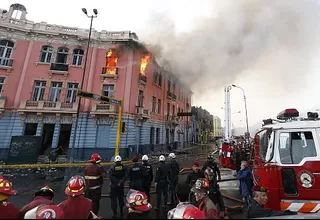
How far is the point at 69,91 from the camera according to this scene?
1789 cm

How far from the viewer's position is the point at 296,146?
381 centimetres

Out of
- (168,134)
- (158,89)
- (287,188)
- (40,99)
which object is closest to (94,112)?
(40,99)

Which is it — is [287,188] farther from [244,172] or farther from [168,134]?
[168,134]

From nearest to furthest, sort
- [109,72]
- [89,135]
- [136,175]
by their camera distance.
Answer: [136,175] < [89,135] < [109,72]

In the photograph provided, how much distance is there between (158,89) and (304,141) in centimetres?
2063

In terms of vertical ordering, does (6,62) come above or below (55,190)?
above

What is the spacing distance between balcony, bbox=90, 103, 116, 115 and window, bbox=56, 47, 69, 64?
6567mm

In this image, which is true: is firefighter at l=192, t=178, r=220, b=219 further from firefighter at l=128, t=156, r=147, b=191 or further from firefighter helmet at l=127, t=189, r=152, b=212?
firefighter at l=128, t=156, r=147, b=191

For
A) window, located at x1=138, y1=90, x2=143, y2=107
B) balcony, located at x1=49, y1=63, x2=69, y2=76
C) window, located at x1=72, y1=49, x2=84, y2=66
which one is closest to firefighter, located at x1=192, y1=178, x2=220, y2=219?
window, located at x1=138, y1=90, x2=143, y2=107

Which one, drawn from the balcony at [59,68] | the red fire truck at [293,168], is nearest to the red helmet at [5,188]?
the red fire truck at [293,168]

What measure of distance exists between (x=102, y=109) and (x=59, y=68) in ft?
21.8

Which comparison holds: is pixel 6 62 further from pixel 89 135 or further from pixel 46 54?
pixel 89 135

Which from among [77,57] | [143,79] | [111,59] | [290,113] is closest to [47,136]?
[77,57]

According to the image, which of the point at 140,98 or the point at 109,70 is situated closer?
the point at 109,70
